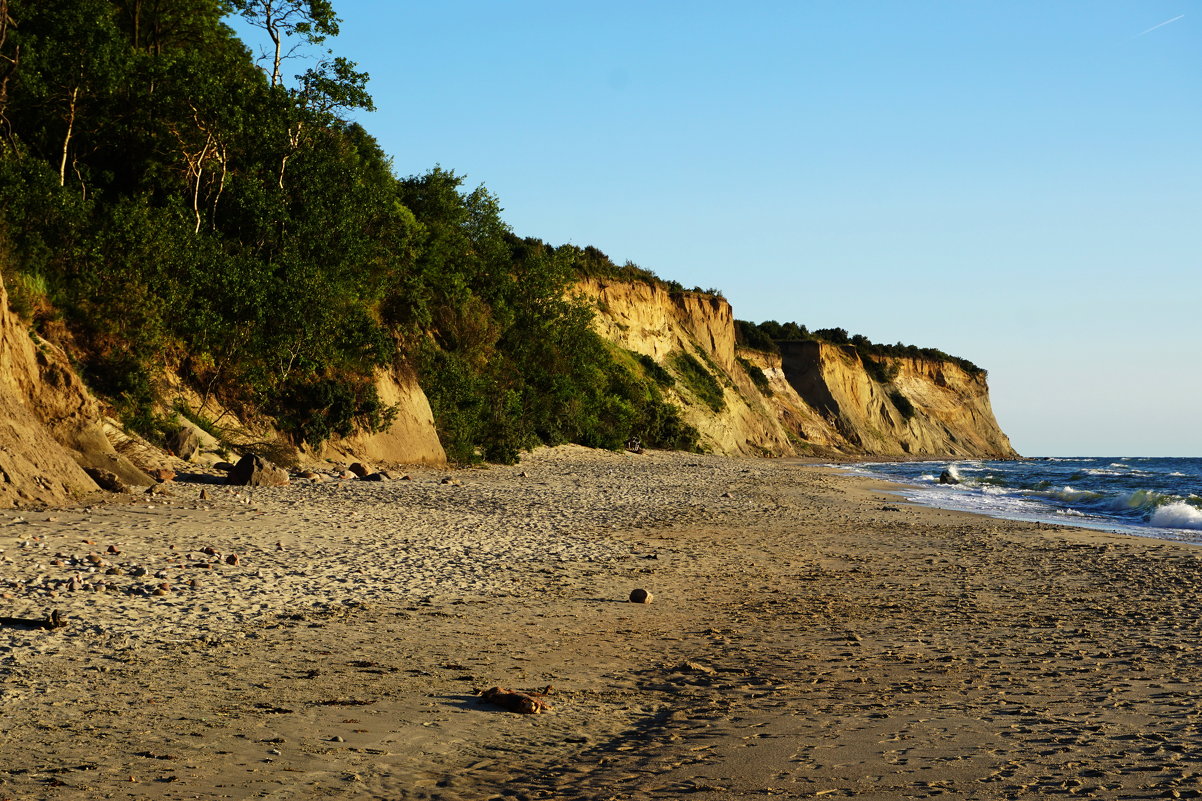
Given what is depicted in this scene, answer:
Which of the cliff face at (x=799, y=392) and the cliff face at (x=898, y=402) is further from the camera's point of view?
the cliff face at (x=898, y=402)

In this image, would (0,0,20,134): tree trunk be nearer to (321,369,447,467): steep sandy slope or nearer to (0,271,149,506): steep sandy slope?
(0,271,149,506): steep sandy slope

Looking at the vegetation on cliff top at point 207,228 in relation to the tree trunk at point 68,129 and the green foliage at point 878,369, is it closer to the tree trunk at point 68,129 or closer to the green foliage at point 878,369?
the tree trunk at point 68,129

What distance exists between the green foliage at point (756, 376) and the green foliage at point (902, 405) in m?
20.3

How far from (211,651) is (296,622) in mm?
1064

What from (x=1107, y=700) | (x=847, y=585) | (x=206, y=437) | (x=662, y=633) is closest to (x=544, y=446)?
(x=206, y=437)

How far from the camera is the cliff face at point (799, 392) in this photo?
57375 mm

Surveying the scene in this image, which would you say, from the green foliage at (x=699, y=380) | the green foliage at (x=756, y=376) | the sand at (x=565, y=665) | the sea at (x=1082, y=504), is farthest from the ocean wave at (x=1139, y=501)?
the green foliage at (x=756, y=376)

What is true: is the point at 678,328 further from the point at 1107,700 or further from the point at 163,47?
the point at 1107,700

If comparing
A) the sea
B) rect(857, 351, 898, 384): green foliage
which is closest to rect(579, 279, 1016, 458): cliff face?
rect(857, 351, 898, 384): green foliage

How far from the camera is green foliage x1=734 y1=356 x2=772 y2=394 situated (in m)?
74.1

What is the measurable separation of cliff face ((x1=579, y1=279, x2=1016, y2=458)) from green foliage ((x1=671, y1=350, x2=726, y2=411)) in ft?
1.46

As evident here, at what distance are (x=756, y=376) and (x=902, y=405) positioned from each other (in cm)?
2280

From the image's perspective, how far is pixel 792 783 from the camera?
438 centimetres

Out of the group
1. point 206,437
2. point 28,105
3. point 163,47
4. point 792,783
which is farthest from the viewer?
point 163,47
